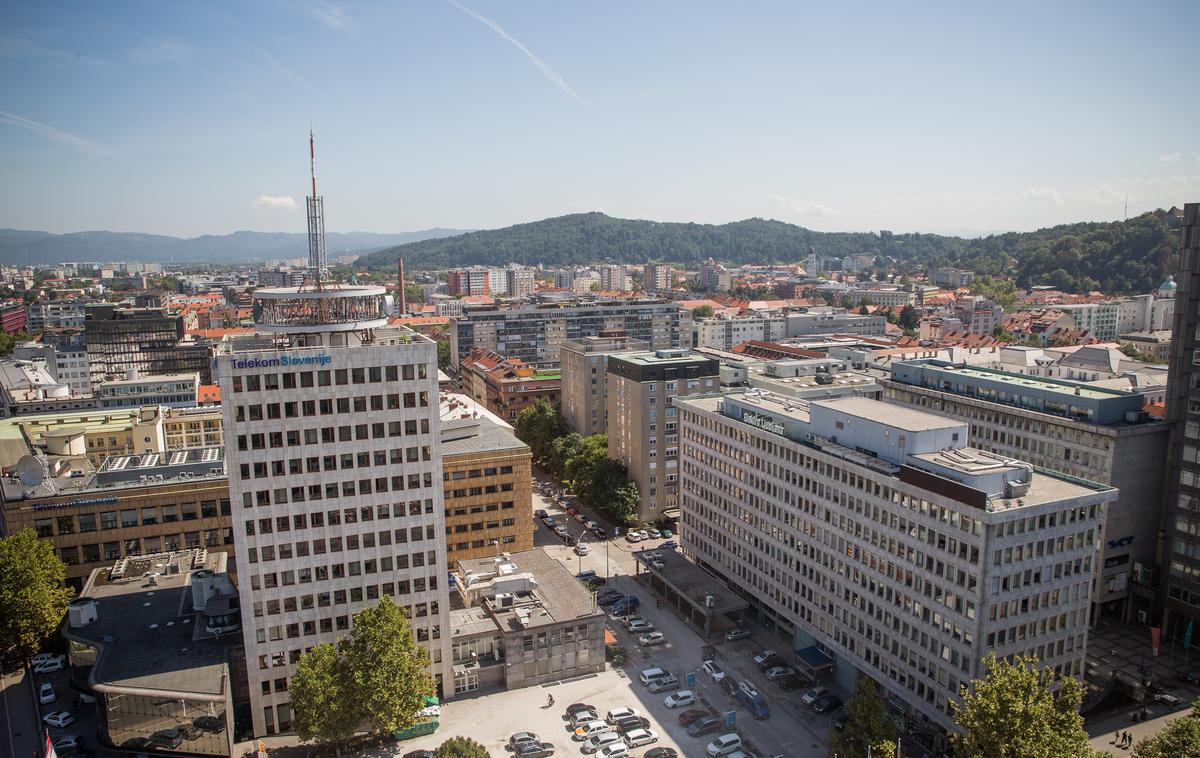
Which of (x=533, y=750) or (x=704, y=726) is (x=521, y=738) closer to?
(x=533, y=750)

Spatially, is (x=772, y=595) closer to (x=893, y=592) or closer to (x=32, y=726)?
(x=893, y=592)

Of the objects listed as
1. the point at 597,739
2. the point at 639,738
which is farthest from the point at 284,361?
the point at 639,738

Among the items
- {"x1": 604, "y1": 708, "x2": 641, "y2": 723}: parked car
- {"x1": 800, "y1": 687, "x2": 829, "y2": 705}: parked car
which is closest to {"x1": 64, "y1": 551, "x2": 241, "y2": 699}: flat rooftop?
{"x1": 604, "y1": 708, "x2": 641, "y2": 723}: parked car

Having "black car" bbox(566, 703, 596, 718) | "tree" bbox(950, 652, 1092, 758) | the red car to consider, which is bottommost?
the red car

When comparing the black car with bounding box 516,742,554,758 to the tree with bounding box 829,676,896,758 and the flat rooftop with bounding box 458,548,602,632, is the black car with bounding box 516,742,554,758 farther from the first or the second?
the tree with bounding box 829,676,896,758

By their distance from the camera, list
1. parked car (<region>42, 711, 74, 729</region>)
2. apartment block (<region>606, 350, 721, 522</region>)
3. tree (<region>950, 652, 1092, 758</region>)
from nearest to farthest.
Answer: tree (<region>950, 652, 1092, 758</region>) < parked car (<region>42, 711, 74, 729</region>) < apartment block (<region>606, 350, 721, 522</region>)

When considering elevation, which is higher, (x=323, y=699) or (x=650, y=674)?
(x=323, y=699)
